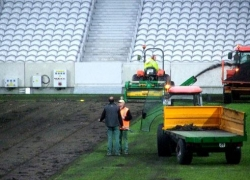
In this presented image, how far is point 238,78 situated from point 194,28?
11.9 metres

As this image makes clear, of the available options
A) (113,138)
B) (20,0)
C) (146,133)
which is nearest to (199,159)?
(113,138)

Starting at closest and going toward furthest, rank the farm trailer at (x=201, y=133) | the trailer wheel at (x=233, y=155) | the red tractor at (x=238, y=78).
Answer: the farm trailer at (x=201, y=133) → the trailer wheel at (x=233, y=155) → the red tractor at (x=238, y=78)

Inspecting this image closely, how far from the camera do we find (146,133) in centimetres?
3575

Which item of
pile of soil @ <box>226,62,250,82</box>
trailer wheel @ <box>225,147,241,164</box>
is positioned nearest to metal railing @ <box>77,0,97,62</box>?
pile of soil @ <box>226,62,250,82</box>

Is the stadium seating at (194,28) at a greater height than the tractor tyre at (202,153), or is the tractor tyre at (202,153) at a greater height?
the stadium seating at (194,28)

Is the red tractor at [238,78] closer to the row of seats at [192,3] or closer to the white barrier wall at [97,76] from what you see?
the white barrier wall at [97,76]

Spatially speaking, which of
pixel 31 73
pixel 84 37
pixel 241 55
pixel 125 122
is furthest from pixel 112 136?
pixel 84 37

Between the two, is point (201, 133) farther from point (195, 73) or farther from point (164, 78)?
point (195, 73)

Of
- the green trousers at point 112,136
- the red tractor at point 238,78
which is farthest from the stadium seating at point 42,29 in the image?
the green trousers at point 112,136

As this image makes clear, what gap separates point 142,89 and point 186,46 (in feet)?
44.4

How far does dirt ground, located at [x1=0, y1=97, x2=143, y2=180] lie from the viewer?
27172 millimetres

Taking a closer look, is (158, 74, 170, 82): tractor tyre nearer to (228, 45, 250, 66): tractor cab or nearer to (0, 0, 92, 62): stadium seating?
(228, 45, 250, 66): tractor cab

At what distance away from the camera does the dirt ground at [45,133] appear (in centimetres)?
2717

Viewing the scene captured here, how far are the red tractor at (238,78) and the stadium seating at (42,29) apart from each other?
1271cm
